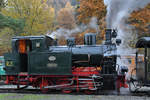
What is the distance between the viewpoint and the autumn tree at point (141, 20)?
1345cm

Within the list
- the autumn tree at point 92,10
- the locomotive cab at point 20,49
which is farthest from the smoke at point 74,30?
the locomotive cab at point 20,49

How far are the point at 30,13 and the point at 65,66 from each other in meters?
9.20

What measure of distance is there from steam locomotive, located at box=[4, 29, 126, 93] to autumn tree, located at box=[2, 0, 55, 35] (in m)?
7.16

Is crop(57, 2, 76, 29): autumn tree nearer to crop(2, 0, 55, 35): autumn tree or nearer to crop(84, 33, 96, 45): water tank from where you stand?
crop(2, 0, 55, 35): autumn tree

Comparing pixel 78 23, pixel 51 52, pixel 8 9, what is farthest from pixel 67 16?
pixel 51 52

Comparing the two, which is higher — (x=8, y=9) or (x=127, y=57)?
(x=8, y=9)

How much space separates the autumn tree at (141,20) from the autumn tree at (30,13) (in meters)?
7.47

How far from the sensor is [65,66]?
23.6 feet

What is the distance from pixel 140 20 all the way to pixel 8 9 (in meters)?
10.9

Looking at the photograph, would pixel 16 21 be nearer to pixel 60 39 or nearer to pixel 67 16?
pixel 60 39

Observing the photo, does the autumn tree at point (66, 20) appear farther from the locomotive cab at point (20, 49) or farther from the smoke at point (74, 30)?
the locomotive cab at point (20, 49)

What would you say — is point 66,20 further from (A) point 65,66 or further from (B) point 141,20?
(A) point 65,66

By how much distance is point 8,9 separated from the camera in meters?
14.5

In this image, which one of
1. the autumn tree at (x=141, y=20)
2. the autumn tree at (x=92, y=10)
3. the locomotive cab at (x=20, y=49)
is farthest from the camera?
the autumn tree at (x=92, y=10)
